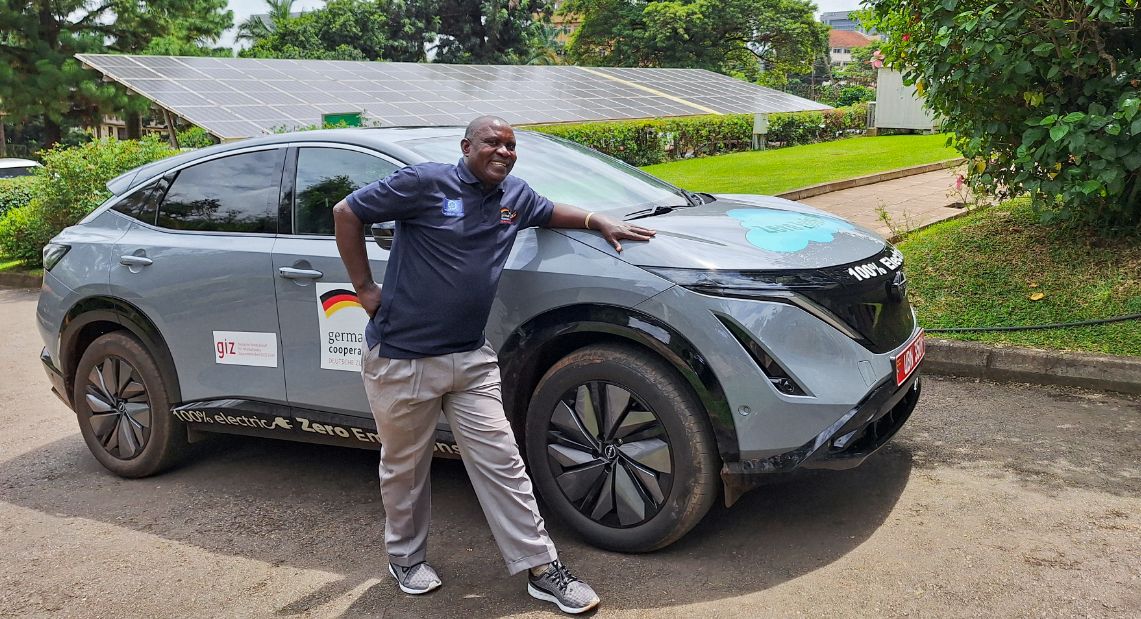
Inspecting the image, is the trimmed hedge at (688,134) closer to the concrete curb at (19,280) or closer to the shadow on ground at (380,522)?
the concrete curb at (19,280)

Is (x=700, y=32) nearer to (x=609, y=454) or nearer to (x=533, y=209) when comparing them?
(x=533, y=209)

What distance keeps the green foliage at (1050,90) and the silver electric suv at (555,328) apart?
265cm

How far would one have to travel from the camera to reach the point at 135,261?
475cm

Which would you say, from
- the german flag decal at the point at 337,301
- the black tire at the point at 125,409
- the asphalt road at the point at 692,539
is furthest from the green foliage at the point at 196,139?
the german flag decal at the point at 337,301

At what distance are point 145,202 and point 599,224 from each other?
2.52m

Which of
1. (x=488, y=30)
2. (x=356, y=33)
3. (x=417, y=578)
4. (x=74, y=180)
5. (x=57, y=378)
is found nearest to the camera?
(x=417, y=578)

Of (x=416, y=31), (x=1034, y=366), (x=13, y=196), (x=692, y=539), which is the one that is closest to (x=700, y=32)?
(x=416, y=31)

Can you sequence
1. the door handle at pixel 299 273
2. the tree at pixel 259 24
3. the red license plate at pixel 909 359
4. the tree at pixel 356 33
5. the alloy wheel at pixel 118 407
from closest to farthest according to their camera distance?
the red license plate at pixel 909 359
the door handle at pixel 299 273
the alloy wheel at pixel 118 407
the tree at pixel 356 33
the tree at pixel 259 24

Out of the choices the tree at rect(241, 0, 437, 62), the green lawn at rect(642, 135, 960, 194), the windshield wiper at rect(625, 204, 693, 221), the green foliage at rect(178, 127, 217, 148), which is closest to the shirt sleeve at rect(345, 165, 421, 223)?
the windshield wiper at rect(625, 204, 693, 221)

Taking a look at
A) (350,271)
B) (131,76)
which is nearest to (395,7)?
(131,76)

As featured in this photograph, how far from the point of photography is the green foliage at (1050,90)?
6199 mm

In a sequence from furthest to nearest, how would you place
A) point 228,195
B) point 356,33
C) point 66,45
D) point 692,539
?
point 356,33 < point 66,45 < point 228,195 < point 692,539

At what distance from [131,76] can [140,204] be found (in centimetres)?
1725

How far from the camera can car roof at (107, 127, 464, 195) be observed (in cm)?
429
